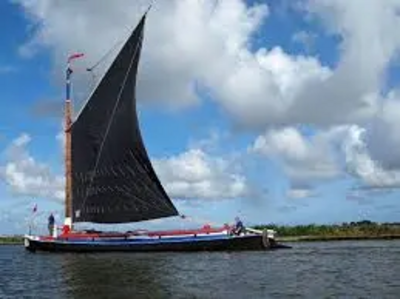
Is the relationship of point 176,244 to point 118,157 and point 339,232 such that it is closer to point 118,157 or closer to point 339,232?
point 118,157

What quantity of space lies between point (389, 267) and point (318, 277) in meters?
7.83

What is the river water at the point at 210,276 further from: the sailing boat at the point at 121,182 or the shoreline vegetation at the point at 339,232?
the shoreline vegetation at the point at 339,232

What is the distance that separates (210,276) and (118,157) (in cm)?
2577

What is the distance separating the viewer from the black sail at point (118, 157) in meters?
65.4

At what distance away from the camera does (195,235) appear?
65.6 meters

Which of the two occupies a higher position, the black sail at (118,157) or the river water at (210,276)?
the black sail at (118,157)

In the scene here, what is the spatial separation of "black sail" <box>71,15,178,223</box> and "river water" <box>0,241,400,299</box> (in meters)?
7.23

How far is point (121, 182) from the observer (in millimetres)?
66062

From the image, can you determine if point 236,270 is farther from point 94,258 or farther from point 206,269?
point 94,258

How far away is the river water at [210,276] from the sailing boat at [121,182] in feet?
19.3

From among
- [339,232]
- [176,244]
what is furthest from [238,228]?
[339,232]

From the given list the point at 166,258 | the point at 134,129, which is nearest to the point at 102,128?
the point at 134,129

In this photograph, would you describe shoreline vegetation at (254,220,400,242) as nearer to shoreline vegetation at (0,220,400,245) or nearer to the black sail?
shoreline vegetation at (0,220,400,245)

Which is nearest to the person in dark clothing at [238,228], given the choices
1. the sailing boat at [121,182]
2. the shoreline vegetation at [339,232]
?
the sailing boat at [121,182]
